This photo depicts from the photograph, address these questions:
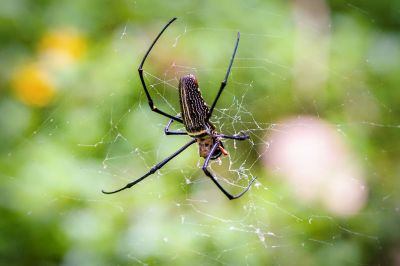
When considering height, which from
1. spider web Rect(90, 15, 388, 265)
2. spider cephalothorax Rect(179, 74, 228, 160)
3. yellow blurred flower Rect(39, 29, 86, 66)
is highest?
spider cephalothorax Rect(179, 74, 228, 160)

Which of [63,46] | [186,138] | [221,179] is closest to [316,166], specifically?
[221,179]

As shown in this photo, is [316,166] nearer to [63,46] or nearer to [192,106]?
[192,106]

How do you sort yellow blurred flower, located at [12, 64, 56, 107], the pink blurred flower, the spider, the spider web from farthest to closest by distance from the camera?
yellow blurred flower, located at [12, 64, 56, 107] → the pink blurred flower → the spider web → the spider

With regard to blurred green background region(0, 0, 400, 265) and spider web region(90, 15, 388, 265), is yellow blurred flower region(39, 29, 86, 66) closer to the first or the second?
blurred green background region(0, 0, 400, 265)

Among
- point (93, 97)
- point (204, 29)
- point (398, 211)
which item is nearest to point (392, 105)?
point (398, 211)

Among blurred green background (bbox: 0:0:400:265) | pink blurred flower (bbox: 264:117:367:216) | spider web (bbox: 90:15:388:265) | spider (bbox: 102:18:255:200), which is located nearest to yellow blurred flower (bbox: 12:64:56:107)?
blurred green background (bbox: 0:0:400:265)

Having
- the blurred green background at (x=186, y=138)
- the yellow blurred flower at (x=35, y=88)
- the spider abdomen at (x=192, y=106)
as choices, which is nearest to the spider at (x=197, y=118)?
the spider abdomen at (x=192, y=106)
